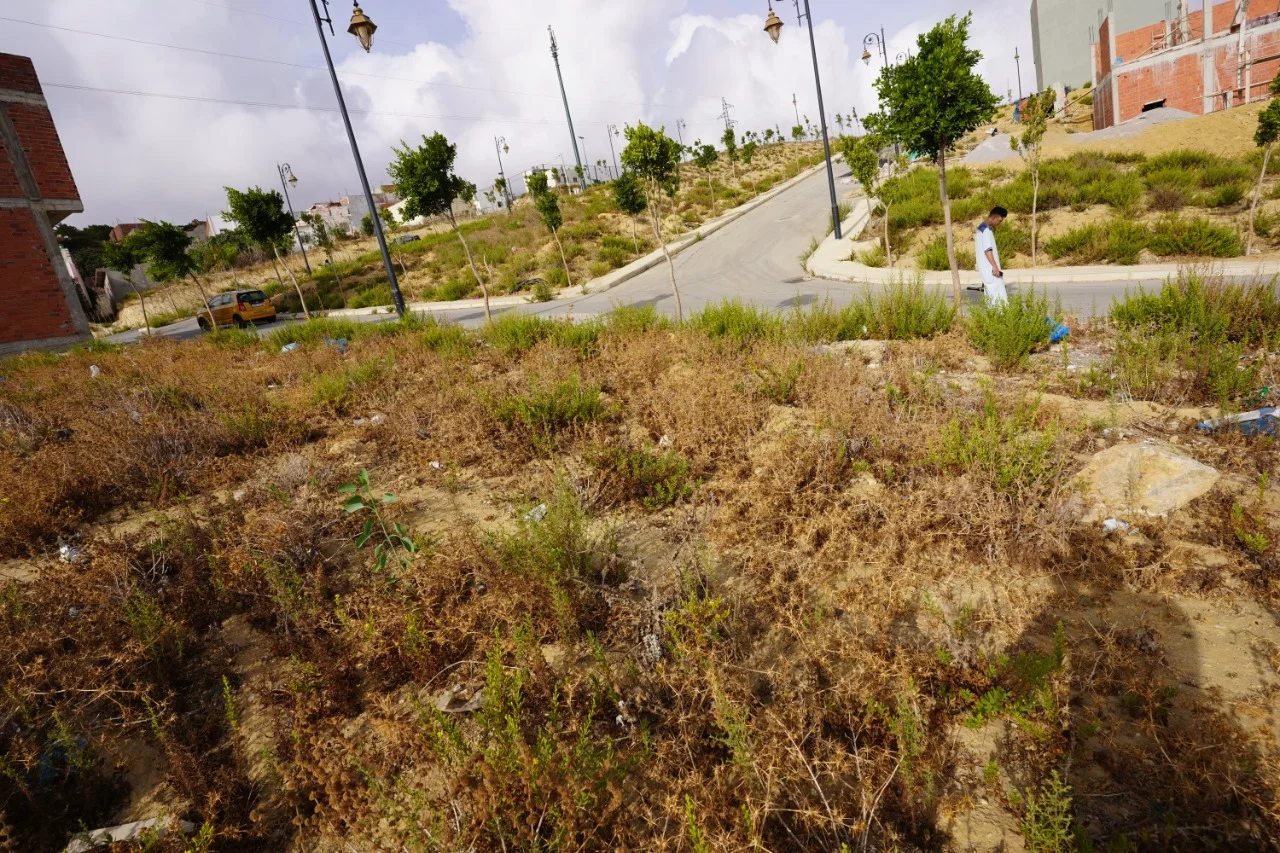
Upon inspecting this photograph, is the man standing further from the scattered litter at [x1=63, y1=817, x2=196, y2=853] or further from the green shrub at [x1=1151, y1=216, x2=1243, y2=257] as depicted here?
the scattered litter at [x1=63, y1=817, x2=196, y2=853]

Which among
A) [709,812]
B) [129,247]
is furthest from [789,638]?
[129,247]

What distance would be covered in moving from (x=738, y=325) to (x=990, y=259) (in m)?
3.18

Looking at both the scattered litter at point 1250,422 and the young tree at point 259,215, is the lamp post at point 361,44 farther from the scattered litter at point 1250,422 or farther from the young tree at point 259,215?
the scattered litter at point 1250,422

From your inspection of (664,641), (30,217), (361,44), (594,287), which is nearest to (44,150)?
(30,217)

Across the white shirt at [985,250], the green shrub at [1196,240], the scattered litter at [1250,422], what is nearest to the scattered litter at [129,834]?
the scattered litter at [1250,422]

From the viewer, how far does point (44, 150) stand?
656 inches

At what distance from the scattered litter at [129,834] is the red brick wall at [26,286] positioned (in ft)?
70.3

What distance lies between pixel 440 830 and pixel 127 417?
6.47 m

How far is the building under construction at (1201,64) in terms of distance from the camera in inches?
860

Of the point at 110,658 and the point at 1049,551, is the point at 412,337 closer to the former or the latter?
the point at 110,658

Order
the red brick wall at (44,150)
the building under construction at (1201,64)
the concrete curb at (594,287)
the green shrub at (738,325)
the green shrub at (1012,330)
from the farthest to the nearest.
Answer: the building under construction at (1201,64)
the concrete curb at (594,287)
the red brick wall at (44,150)
the green shrub at (738,325)
the green shrub at (1012,330)

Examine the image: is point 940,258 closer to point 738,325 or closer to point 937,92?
point 937,92

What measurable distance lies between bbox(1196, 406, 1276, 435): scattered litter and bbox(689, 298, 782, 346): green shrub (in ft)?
13.2

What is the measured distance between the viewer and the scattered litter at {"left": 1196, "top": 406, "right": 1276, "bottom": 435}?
12.2ft
